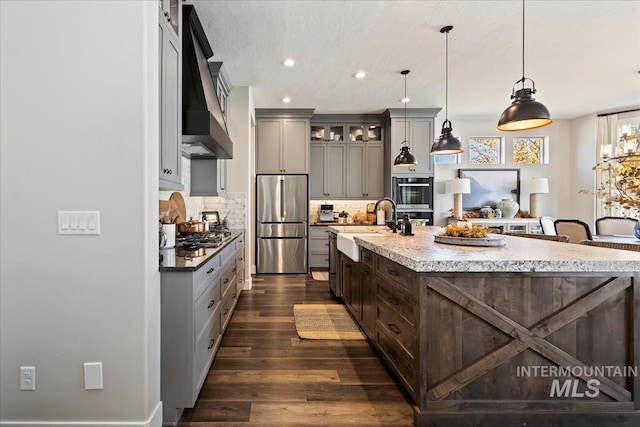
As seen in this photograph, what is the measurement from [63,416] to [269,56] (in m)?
3.66

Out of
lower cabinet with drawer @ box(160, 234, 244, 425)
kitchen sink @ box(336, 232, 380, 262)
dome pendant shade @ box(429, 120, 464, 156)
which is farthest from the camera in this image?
dome pendant shade @ box(429, 120, 464, 156)

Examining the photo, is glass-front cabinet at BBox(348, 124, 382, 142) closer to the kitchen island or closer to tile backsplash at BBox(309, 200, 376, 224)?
tile backsplash at BBox(309, 200, 376, 224)

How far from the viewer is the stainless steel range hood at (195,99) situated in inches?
101

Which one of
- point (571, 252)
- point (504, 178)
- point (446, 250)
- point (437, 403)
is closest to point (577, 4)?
point (571, 252)

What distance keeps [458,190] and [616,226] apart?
2.36m

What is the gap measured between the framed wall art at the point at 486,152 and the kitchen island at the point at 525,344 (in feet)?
17.5

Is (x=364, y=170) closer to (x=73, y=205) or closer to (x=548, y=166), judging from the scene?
(x=548, y=166)

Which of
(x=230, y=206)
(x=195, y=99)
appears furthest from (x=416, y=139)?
(x=195, y=99)

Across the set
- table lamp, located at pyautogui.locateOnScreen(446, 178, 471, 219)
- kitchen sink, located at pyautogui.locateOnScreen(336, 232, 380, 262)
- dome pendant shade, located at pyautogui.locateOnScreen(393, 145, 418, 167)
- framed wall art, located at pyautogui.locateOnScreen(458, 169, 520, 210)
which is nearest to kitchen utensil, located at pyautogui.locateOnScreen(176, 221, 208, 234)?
kitchen sink, located at pyautogui.locateOnScreen(336, 232, 380, 262)

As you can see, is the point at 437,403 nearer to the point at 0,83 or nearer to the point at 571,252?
the point at 571,252

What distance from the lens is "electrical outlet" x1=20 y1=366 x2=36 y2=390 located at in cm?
159

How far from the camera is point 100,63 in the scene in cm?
160

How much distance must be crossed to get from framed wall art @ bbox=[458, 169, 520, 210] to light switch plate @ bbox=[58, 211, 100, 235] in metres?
6.42

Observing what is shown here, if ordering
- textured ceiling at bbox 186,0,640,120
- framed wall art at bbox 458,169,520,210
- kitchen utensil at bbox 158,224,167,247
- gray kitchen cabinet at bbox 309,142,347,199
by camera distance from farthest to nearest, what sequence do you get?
framed wall art at bbox 458,169,520,210, gray kitchen cabinet at bbox 309,142,347,199, textured ceiling at bbox 186,0,640,120, kitchen utensil at bbox 158,224,167,247
